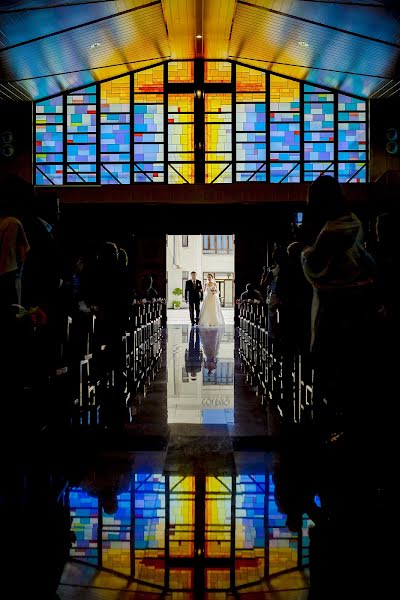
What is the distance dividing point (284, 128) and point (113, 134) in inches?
203

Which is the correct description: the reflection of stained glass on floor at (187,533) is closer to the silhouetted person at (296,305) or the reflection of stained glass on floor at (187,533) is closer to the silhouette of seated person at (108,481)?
the silhouette of seated person at (108,481)

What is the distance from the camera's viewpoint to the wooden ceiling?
12414 mm

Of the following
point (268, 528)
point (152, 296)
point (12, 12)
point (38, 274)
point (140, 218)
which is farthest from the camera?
point (140, 218)

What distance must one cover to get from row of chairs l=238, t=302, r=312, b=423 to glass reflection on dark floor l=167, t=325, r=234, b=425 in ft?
0.94

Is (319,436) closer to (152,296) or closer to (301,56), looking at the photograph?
(152,296)

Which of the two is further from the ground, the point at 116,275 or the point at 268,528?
the point at 116,275

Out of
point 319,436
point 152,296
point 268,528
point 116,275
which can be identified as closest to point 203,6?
point 152,296

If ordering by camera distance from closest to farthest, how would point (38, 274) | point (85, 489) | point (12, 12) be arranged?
point (85, 489) → point (38, 274) → point (12, 12)

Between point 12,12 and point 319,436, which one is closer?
point 319,436

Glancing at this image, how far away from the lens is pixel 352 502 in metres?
2.37

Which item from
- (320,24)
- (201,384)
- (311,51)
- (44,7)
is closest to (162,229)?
(311,51)

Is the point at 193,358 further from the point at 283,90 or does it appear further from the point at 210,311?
the point at 283,90

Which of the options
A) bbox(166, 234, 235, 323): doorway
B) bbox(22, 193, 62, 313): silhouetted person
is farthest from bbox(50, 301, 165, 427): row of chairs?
bbox(166, 234, 235, 323): doorway

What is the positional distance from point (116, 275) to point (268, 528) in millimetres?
4062
